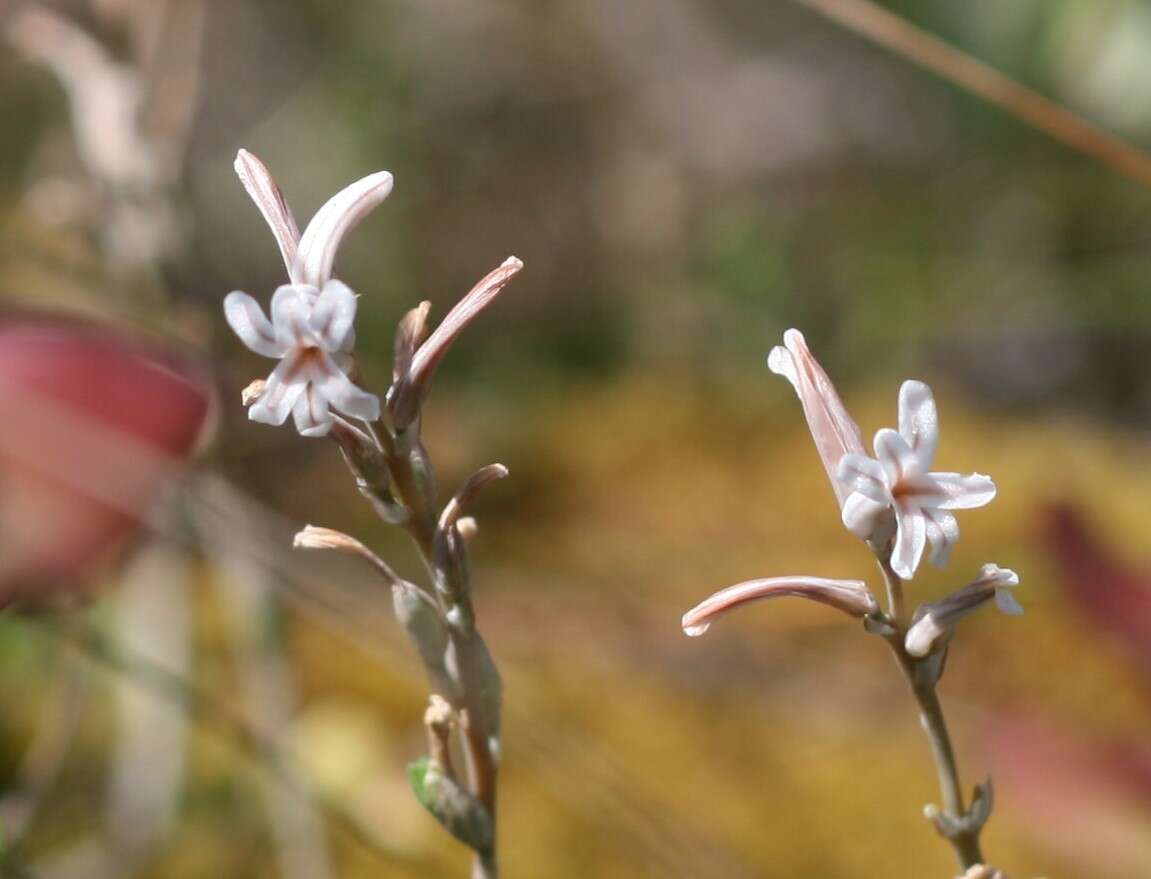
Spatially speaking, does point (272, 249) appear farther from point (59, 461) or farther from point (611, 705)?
point (59, 461)

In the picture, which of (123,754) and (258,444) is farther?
(258,444)

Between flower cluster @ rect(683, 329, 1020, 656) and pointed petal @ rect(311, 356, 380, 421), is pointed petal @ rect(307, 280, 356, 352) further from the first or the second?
flower cluster @ rect(683, 329, 1020, 656)

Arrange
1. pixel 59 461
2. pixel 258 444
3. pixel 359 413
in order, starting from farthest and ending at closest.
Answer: pixel 258 444 → pixel 59 461 → pixel 359 413

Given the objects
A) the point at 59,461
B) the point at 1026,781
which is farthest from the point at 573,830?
the point at 59,461

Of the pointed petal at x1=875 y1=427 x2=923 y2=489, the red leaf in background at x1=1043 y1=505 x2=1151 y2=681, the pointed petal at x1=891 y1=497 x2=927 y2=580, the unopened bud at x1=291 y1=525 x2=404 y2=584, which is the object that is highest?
the red leaf in background at x1=1043 y1=505 x2=1151 y2=681

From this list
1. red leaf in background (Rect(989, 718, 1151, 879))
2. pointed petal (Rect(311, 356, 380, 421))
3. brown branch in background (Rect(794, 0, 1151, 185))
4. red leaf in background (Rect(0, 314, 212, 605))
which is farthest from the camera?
red leaf in background (Rect(989, 718, 1151, 879))

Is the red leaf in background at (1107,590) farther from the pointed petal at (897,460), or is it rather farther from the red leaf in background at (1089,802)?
the pointed petal at (897,460)

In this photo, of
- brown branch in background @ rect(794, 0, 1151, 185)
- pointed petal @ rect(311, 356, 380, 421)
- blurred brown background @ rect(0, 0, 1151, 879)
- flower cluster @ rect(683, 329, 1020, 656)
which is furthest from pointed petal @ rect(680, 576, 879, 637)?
brown branch in background @ rect(794, 0, 1151, 185)

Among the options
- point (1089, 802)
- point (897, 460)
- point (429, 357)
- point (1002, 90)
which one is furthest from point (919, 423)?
point (1089, 802)
